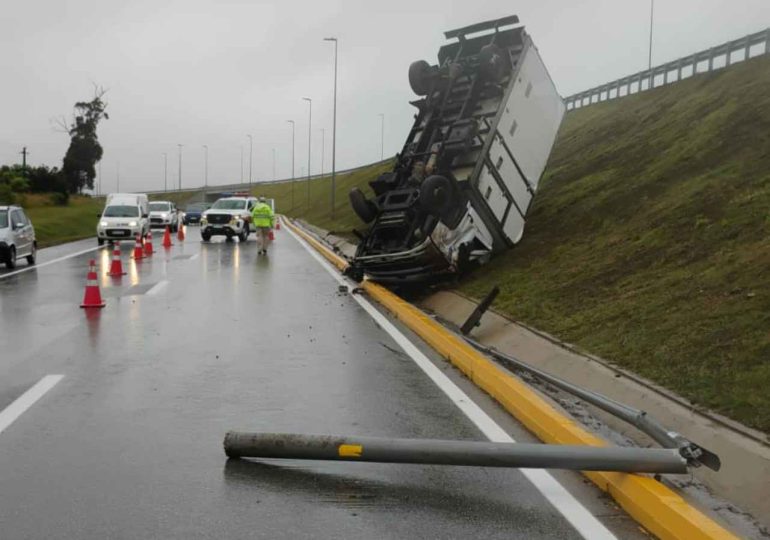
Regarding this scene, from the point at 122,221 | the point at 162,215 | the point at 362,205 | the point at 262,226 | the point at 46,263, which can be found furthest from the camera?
the point at 162,215

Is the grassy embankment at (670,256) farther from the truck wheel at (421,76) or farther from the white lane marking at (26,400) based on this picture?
the white lane marking at (26,400)

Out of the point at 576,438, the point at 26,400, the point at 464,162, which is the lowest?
the point at 26,400

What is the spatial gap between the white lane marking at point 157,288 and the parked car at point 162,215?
27.4 metres

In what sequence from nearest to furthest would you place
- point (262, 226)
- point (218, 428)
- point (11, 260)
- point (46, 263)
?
point (218, 428) → point (11, 260) → point (46, 263) → point (262, 226)

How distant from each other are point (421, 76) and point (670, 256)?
7.23 metres

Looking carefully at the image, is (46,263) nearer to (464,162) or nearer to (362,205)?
(362,205)

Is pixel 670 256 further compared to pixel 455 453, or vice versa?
pixel 670 256

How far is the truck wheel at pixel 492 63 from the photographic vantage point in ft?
51.2

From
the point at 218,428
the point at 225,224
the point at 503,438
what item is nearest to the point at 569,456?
the point at 503,438

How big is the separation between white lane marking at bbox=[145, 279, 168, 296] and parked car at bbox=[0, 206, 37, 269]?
507 cm

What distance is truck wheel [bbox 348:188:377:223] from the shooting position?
15.7m

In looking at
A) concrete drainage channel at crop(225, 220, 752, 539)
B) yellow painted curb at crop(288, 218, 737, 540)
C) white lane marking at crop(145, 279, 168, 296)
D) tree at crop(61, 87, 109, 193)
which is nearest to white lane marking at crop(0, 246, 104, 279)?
white lane marking at crop(145, 279, 168, 296)

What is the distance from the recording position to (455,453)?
501 cm

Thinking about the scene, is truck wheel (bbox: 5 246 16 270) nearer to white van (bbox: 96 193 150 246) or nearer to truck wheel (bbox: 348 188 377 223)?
truck wheel (bbox: 348 188 377 223)
